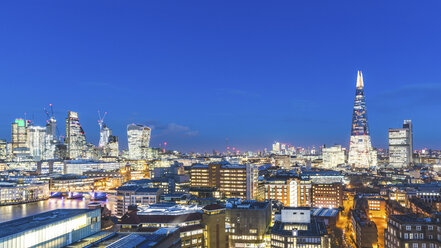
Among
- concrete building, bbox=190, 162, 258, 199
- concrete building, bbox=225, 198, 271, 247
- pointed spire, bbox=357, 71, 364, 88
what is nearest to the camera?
concrete building, bbox=225, 198, 271, 247

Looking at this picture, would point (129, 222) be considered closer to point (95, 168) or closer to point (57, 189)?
point (57, 189)

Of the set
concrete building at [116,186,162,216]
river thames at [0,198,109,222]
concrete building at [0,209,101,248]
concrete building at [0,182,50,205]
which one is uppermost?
concrete building at [0,209,101,248]

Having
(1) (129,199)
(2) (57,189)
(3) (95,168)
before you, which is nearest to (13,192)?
(2) (57,189)

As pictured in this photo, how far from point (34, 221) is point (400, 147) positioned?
174820mm

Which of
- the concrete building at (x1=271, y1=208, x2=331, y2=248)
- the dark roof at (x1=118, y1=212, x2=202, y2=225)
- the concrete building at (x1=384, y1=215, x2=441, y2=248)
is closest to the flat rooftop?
the dark roof at (x1=118, y1=212, x2=202, y2=225)

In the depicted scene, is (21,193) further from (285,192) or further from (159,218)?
(159,218)

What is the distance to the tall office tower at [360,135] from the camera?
15550cm

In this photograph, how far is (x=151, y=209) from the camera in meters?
40.5

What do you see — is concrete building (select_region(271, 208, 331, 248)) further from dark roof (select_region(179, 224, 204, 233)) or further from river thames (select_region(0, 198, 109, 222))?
river thames (select_region(0, 198, 109, 222))

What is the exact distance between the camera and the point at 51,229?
65.2 ft

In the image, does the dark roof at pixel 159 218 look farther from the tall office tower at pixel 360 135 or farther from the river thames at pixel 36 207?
the tall office tower at pixel 360 135

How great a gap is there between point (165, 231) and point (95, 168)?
423 ft

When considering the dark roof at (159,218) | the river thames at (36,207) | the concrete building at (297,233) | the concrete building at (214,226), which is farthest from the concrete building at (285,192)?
the dark roof at (159,218)

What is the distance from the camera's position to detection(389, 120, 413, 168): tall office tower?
170125 millimetres
